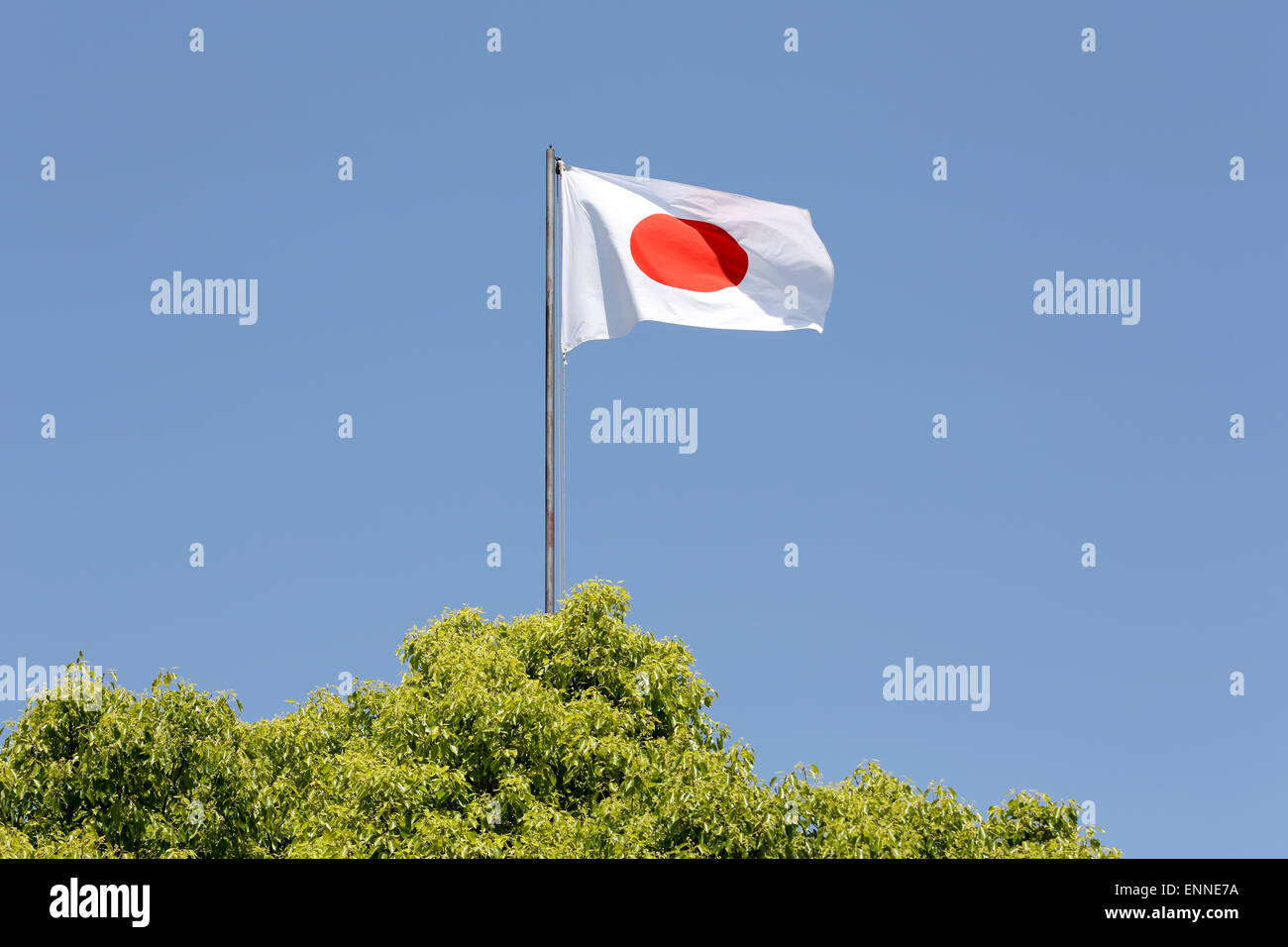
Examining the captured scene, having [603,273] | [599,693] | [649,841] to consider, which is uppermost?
[603,273]

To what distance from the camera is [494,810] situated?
27172 mm

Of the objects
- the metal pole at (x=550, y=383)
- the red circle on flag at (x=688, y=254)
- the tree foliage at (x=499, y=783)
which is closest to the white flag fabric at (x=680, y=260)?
the red circle on flag at (x=688, y=254)

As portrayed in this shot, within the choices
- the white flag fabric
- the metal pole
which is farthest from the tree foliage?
the white flag fabric

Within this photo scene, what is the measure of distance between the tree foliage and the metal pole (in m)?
0.84

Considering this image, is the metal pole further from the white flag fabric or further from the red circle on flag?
the red circle on flag

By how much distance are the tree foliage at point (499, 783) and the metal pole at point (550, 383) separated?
2.75ft

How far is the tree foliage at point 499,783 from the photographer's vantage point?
2634 centimetres

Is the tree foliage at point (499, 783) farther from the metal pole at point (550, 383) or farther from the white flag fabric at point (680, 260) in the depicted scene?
the white flag fabric at point (680, 260)

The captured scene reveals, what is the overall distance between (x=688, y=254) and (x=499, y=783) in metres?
11.6

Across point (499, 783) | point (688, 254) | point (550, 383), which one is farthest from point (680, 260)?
point (499, 783)

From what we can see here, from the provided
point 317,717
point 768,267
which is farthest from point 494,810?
point 768,267

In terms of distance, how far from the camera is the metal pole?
1186 inches
